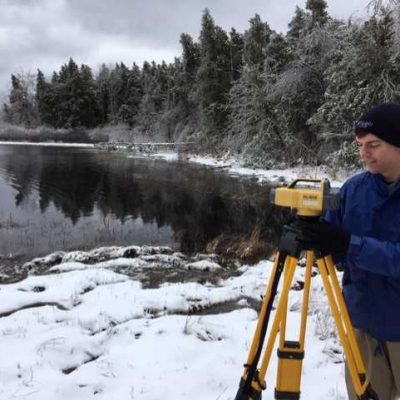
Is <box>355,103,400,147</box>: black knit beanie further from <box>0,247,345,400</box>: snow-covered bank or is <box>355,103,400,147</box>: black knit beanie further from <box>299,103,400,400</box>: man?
<box>0,247,345,400</box>: snow-covered bank

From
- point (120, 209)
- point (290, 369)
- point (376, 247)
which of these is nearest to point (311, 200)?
point (376, 247)

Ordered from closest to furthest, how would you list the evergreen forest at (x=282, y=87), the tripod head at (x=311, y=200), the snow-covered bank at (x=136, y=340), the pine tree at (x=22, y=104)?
the tripod head at (x=311, y=200)
the snow-covered bank at (x=136, y=340)
the evergreen forest at (x=282, y=87)
the pine tree at (x=22, y=104)

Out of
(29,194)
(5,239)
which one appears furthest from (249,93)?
(5,239)

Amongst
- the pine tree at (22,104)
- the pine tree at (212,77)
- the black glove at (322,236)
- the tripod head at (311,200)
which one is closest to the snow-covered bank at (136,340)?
the black glove at (322,236)

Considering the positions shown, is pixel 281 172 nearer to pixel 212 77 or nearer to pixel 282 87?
pixel 282 87

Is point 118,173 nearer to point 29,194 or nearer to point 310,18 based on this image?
point 29,194

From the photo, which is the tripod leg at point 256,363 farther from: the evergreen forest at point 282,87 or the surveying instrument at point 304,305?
the evergreen forest at point 282,87

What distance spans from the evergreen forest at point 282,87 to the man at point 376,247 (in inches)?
462

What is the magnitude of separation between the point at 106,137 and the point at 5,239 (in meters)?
53.4

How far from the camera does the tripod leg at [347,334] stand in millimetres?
1900

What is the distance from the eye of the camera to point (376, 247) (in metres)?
1.82

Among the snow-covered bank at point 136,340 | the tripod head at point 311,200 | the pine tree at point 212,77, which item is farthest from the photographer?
the pine tree at point 212,77

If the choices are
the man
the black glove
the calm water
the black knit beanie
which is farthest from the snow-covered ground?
the calm water

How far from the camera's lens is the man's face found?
1966 millimetres
